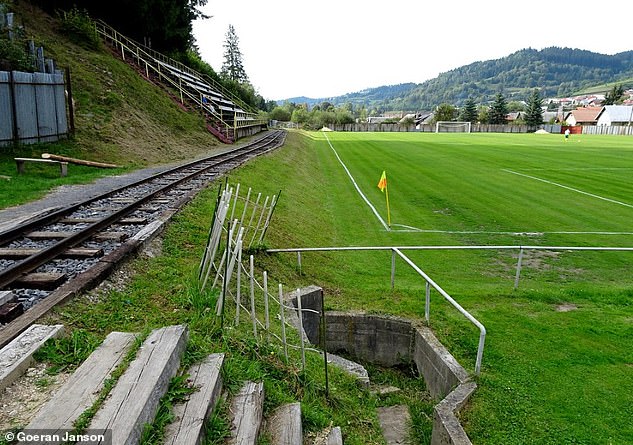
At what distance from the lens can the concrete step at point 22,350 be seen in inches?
131

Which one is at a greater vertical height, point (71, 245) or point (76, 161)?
point (76, 161)

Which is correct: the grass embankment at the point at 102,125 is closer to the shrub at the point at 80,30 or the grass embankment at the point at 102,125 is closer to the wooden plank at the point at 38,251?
the shrub at the point at 80,30

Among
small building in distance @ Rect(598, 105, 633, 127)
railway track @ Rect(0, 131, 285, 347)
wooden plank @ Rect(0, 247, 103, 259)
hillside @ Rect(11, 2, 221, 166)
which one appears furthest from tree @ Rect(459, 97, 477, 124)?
wooden plank @ Rect(0, 247, 103, 259)

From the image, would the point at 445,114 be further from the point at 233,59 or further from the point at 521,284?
the point at 521,284

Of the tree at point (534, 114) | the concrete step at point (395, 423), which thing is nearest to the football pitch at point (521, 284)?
the concrete step at point (395, 423)

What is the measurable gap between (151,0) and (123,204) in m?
36.0

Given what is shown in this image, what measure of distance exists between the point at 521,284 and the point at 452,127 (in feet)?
380

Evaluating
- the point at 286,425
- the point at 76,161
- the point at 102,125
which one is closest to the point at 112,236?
the point at 286,425

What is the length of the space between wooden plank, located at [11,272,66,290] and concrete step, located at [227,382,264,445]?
3192mm

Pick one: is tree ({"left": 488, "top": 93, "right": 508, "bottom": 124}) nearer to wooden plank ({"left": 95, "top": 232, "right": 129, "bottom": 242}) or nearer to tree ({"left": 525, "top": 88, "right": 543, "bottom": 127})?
tree ({"left": 525, "top": 88, "right": 543, "bottom": 127})

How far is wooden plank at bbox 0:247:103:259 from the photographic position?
6691 mm

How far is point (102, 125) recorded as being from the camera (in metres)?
21.8

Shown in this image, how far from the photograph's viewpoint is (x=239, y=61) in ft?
389

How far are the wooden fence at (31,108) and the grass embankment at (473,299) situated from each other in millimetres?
7522
